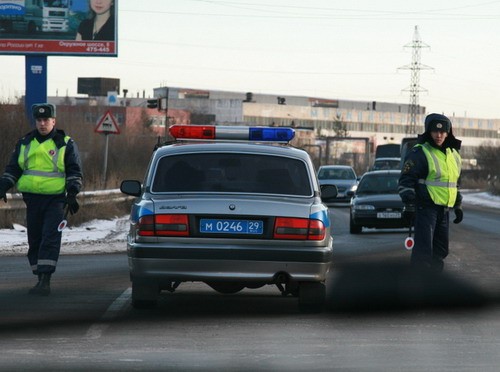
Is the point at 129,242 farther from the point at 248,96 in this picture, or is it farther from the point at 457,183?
the point at 248,96

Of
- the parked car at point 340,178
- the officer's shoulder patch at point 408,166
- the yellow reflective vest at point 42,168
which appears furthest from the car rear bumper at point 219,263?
the parked car at point 340,178

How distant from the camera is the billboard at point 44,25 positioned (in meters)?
38.5

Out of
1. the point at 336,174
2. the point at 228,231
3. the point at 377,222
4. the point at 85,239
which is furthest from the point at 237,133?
the point at 336,174

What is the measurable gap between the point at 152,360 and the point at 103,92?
6272 inches

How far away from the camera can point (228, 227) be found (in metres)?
10.4

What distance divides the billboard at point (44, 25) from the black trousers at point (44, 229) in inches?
1042

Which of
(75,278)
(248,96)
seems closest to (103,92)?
(248,96)

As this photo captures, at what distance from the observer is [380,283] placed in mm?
14133

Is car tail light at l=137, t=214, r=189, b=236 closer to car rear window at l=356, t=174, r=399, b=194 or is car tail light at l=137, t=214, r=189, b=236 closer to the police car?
the police car

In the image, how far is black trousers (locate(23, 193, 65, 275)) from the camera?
40.9 feet

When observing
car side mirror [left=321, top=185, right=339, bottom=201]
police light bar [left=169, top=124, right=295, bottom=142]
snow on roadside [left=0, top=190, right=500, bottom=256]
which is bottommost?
snow on roadside [left=0, top=190, right=500, bottom=256]

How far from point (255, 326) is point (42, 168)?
143 inches

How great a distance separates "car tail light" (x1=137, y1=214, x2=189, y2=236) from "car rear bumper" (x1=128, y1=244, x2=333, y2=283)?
0.45 feet

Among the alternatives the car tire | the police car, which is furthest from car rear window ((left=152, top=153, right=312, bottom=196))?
the car tire
